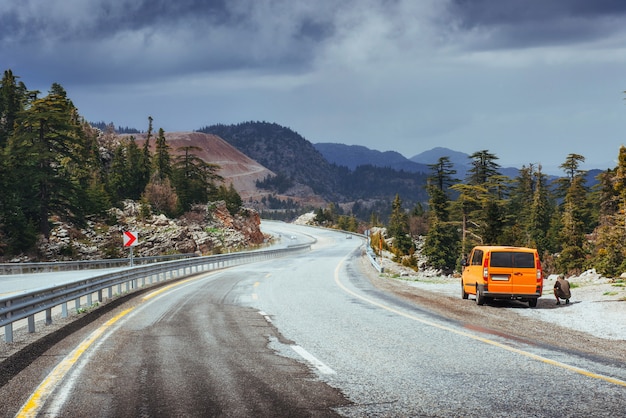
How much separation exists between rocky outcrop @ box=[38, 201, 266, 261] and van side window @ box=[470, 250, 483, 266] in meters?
39.2

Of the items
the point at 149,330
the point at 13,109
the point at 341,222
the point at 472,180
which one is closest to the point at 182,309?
the point at 149,330

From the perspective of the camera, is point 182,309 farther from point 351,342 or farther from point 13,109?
point 13,109

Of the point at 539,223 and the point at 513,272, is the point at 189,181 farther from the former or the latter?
the point at 513,272

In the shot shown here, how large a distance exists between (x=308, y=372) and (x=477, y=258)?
11.8 metres

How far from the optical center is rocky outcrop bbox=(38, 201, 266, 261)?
5469 centimetres

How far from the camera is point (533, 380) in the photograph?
687 centimetres

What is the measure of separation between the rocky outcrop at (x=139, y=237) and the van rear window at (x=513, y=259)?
40.9 meters

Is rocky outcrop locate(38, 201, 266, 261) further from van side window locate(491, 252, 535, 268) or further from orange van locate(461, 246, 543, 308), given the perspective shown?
van side window locate(491, 252, 535, 268)

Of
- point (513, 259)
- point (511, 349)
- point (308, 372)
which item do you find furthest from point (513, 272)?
point (308, 372)

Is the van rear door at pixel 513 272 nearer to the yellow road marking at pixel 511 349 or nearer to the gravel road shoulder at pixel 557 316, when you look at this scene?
the gravel road shoulder at pixel 557 316

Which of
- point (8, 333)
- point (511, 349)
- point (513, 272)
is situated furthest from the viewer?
point (513, 272)

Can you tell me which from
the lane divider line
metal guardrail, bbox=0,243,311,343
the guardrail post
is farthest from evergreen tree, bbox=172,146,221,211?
the lane divider line

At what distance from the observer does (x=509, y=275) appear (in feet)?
53.5

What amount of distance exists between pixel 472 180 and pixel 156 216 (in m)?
49.8
